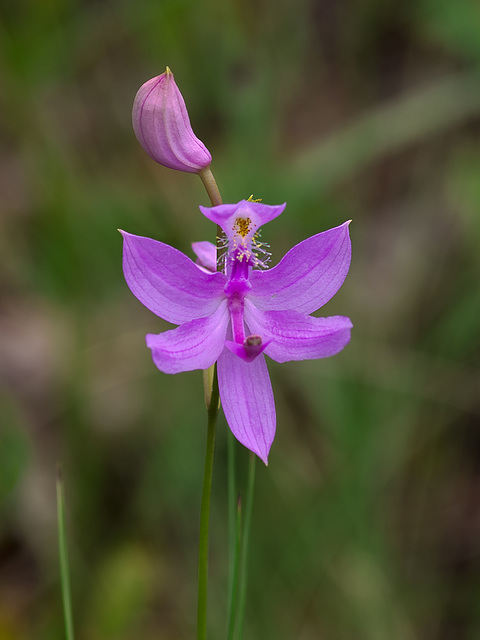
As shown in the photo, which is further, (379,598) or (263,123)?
(263,123)

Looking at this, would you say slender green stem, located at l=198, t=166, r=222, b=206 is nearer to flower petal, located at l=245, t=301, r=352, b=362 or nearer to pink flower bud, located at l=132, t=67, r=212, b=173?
pink flower bud, located at l=132, t=67, r=212, b=173

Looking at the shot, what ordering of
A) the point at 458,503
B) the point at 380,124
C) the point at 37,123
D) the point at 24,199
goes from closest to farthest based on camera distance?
the point at 37,123 < the point at 458,503 < the point at 380,124 < the point at 24,199

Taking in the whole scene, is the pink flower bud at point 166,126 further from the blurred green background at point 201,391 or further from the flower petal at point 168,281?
the blurred green background at point 201,391

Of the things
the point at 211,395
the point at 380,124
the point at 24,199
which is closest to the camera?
the point at 211,395

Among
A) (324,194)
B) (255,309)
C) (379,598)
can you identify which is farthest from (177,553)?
(255,309)

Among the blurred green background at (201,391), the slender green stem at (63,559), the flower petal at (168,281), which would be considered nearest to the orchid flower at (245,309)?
the flower petal at (168,281)

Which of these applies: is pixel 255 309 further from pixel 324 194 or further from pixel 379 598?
pixel 324 194

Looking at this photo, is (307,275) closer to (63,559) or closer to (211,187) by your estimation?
(211,187)

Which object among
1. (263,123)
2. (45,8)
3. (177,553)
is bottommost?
(177,553)
